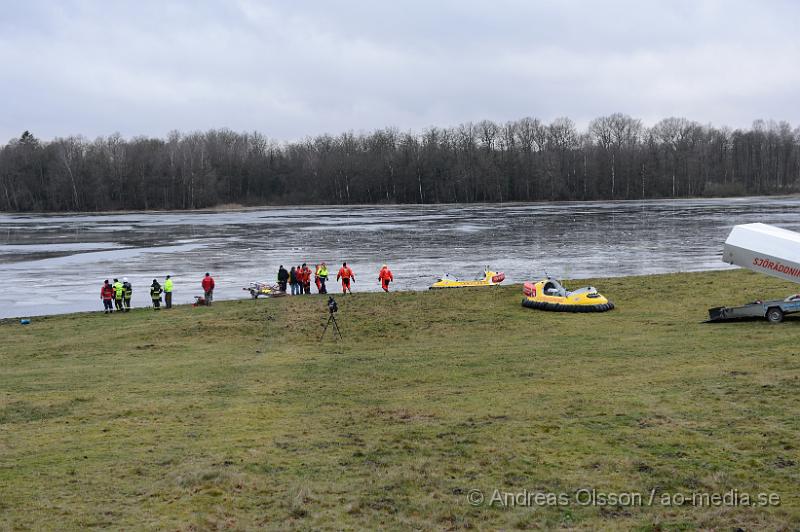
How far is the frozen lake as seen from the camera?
33312 mm

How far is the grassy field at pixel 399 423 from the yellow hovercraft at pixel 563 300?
1.23m

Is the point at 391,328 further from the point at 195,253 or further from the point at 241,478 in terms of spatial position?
the point at 195,253

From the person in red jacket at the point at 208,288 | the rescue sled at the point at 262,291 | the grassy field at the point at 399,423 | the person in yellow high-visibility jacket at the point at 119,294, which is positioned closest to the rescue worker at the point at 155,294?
the person in yellow high-visibility jacket at the point at 119,294

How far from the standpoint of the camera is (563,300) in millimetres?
23312

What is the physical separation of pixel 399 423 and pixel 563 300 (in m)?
12.5

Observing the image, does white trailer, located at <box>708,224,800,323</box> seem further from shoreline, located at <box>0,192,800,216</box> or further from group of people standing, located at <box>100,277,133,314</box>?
shoreline, located at <box>0,192,800,216</box>

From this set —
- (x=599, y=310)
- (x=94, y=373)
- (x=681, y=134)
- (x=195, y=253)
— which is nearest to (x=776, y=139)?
(x=681, y=134)

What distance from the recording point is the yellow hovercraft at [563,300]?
2312 centimetres

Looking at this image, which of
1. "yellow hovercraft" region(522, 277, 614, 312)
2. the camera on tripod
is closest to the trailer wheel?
"yellow hovercraft" region(522, 277, 614, 312)

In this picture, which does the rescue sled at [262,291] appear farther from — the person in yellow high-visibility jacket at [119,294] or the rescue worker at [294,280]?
the person in yellow high-visibility jacket at [119,294]

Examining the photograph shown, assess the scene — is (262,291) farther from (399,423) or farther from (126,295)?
(399,423)

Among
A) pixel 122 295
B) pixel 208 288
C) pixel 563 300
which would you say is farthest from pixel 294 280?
pixel 563 300

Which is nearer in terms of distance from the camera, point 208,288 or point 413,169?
point 208,288

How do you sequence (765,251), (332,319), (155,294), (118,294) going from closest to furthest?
(765,251)
(332,319)
(155,294)
(118,294)
